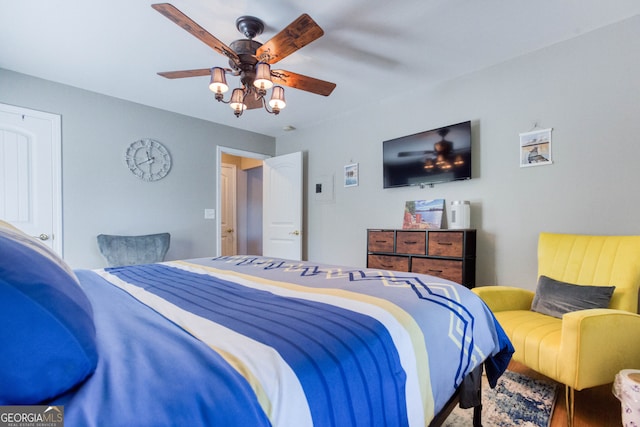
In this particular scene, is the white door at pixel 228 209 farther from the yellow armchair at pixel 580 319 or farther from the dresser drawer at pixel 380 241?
the yellow armchair at pixel 580 319

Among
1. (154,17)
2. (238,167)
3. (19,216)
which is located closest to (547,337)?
(154,17)

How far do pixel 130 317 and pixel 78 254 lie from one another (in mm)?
2840

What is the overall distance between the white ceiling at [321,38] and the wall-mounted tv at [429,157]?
0.54 metres

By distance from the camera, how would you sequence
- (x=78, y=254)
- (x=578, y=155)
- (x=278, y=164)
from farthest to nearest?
(x=278, y=164), (x=78, y=254), (x=578, y=155)

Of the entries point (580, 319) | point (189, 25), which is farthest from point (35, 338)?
point (580, 319)

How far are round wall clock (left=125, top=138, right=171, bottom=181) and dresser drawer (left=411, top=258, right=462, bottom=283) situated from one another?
308 centimetres

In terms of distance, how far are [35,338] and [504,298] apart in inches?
96.1

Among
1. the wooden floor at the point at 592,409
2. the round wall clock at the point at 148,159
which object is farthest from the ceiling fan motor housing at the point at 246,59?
the wooden floor at the point at 592,409

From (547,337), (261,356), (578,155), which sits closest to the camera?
(261,356)

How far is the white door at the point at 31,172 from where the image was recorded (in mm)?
2691

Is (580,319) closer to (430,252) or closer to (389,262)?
(430,252)

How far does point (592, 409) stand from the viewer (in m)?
1.62

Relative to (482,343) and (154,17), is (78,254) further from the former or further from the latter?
(482,343)

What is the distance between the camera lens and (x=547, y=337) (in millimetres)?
1607
